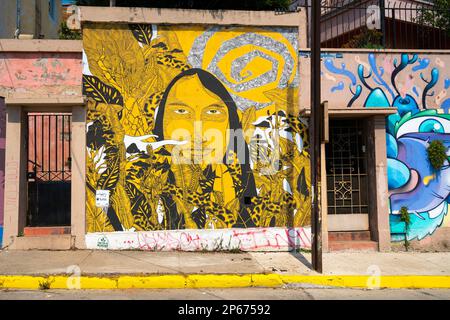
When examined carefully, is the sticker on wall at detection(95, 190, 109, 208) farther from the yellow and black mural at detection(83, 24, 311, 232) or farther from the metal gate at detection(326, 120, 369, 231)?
the metal gate at detection(326, 120, 369, 231)

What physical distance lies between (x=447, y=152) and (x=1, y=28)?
12.5 meters

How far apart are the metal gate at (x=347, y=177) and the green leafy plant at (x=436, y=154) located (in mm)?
1409

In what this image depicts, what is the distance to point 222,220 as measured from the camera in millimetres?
9656

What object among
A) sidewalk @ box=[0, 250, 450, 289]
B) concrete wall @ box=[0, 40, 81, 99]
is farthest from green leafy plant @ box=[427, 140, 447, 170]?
concrete wall @ box=[0, 40, 81, 99]

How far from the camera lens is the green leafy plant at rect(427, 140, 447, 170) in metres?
10.1

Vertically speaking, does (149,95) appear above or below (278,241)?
above

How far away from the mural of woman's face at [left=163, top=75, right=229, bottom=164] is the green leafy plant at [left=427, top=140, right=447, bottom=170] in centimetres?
455

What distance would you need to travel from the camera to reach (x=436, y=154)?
33.3 ft

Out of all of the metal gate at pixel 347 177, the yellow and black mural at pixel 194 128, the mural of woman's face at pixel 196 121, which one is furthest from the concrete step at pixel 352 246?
the mural of woman's face at pixel 196 121

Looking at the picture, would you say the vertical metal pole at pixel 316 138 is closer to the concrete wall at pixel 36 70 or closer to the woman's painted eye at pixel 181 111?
the woman's painted eye at pixel 181 111

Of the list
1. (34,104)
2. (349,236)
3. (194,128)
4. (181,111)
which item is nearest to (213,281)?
(194,128)

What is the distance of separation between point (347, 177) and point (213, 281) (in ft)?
15.0
